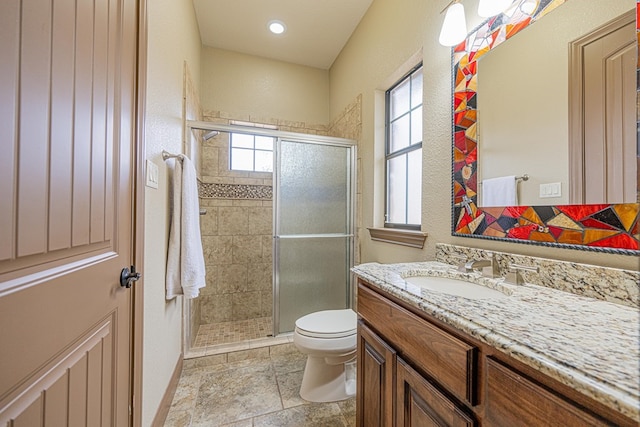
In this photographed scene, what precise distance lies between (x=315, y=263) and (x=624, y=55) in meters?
2.06

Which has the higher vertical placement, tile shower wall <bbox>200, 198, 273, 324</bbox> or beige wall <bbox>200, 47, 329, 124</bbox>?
beige wall <bbox>200, 47, 329, 124</bbox>

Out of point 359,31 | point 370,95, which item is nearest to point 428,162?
point 370,95

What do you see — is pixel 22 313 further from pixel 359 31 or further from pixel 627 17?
pixel 359 31

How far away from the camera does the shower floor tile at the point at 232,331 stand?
88.0 inches

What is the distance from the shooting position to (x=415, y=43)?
1.60 meters

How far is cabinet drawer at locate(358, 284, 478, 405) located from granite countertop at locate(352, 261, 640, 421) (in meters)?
0.05

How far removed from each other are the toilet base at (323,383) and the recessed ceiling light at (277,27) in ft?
8.95

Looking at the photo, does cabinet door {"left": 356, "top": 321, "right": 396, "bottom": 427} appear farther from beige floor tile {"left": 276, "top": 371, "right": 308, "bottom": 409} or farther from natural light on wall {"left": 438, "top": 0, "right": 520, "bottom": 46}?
natural light on wall {"left": 438, "top": 0, "right": 520, "bottom": 46}

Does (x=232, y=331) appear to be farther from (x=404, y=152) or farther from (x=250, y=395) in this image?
(x=404, y=152)

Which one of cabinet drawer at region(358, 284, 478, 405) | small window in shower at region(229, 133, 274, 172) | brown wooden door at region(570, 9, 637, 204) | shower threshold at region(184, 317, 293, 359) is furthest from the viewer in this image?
small window in shower at region(229, 133, 274, 172)

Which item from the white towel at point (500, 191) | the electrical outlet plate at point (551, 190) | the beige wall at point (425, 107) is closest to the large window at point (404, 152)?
the beige wall at point (425, 107)

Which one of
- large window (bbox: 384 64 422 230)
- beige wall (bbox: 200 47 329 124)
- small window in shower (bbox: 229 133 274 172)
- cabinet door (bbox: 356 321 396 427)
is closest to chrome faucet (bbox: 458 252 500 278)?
cabinet door (bbox: 356 321 396 427)

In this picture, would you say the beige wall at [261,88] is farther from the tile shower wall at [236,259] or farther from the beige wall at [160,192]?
the tile shower wall at [236,259]

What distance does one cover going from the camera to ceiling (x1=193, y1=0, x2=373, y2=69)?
2.12 meters
